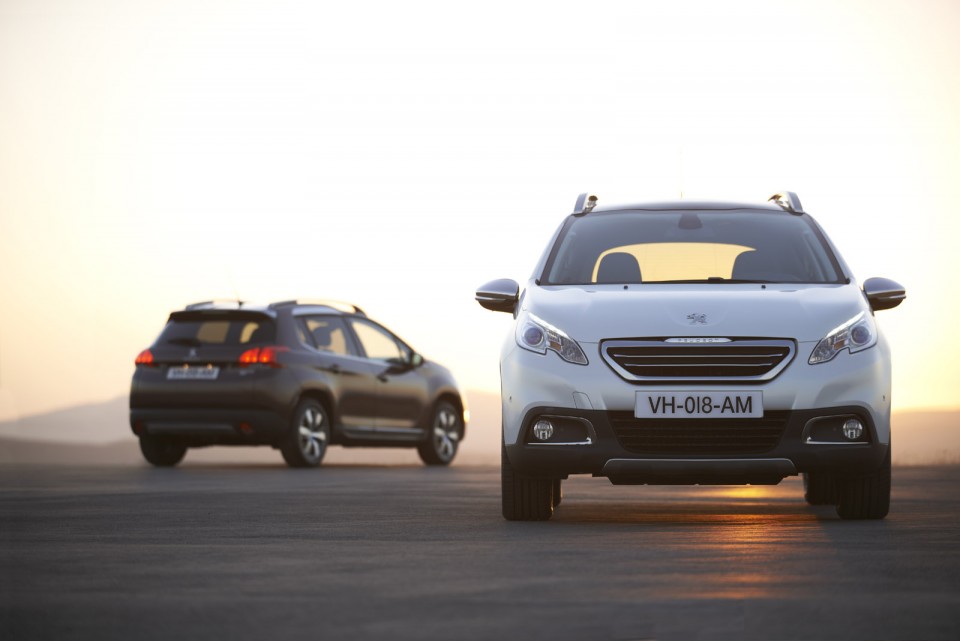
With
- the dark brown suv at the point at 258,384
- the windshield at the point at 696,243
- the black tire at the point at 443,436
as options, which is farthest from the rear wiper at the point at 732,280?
the black tire at the point at 443,436

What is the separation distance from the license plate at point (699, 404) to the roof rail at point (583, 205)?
8.26 feet

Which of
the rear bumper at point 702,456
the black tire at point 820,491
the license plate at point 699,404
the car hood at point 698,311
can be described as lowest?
the black tire at point 820,491

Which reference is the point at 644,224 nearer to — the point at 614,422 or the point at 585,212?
the point at 585,212

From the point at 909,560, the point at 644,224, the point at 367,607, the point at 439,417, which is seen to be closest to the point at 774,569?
the point at 909,560

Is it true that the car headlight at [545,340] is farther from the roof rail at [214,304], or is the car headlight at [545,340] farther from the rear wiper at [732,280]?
the roof rail at [214,304]

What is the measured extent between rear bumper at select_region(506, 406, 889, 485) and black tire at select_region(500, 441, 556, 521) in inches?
20.9

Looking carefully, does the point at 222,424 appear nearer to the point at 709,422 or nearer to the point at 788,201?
the point at 788,201

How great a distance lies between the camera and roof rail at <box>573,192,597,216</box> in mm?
11523

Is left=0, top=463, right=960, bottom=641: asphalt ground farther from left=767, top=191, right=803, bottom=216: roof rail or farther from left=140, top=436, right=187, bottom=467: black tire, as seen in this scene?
left=140, top=436, right=187, bottom=467: black tire

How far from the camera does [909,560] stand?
24.8 ft

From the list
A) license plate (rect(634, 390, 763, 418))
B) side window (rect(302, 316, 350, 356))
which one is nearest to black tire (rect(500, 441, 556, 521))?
license plate (rect(634, 390, 763, 418))

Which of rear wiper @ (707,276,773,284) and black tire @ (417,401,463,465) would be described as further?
black tire @ (417,401,463,465)

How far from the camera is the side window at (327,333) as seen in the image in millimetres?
18719

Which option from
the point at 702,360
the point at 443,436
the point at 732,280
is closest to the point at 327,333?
the point at 443,436
